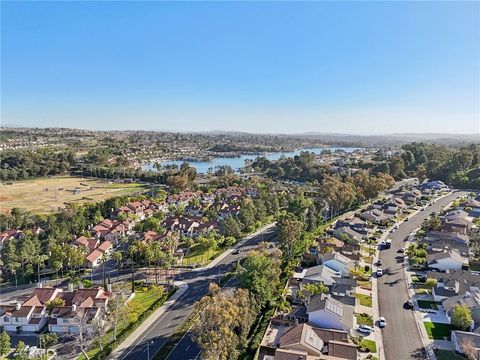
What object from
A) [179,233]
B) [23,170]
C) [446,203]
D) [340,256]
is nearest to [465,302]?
[340,256]

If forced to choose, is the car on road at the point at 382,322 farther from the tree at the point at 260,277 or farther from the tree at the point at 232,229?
the tree at the point at 232,229

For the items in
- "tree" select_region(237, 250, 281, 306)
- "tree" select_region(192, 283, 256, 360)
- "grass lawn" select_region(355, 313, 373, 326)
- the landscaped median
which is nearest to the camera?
"tree" select_region(192, 283, 256, 360)

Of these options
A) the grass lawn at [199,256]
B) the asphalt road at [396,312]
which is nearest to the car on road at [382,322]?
the asphalt road at [396,312]

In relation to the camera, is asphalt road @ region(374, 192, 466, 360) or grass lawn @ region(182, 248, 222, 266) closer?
asphalt road @ region(374, 192, 466, 360)

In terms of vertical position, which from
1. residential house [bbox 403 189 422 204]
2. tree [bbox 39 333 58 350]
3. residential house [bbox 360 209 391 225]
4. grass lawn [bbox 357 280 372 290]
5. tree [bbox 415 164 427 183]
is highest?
tree [bbox 415 164 427 183]

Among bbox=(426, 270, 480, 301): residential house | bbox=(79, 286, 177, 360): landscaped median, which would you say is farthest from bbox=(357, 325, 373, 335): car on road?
bbox=(79, 286, 177, 360): landscaped median

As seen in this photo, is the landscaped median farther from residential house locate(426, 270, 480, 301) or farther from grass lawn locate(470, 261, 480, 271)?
grass lawn locate(470, 261, 480, 271)
